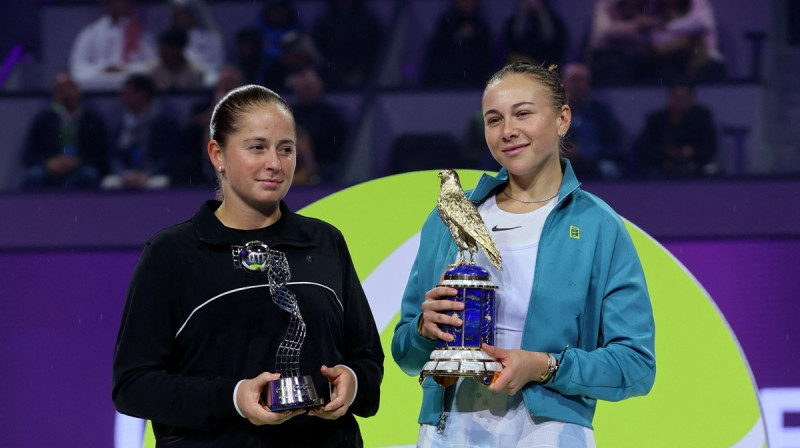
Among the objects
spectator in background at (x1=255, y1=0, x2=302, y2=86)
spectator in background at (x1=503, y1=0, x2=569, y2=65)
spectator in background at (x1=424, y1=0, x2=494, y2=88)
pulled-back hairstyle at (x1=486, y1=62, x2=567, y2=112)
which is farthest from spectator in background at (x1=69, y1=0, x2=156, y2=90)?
pulled-back hairstyle at (x1=486, y1=62, x2=567, y2=112)

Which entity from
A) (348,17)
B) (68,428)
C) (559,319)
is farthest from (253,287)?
(348,17)

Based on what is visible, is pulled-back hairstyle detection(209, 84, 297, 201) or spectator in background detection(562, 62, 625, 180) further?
spectator in background detection(562, 62, 625, 180)

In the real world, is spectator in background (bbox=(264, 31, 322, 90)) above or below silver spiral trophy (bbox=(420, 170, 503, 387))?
above

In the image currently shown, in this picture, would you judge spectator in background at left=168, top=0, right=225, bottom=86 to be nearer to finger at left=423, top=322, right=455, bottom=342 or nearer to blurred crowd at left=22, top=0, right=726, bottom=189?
blurred crowd at left=22, top=0, right=726, bottom=189

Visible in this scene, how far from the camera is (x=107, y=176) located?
17.4 feet

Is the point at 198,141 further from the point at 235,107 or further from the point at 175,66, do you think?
the point at 235,107

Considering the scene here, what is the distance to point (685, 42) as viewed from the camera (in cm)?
573

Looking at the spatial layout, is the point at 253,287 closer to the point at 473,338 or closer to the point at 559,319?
the point at 473,338

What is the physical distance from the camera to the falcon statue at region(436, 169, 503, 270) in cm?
217

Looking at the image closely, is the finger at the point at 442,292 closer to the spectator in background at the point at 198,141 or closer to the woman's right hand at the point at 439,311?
the woman's right hand at the point at 439,311

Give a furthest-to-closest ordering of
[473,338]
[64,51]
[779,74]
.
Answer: [64,51], [779,74], [473,338]

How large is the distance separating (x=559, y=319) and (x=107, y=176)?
12.0 ft

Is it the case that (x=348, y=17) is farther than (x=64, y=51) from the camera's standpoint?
No

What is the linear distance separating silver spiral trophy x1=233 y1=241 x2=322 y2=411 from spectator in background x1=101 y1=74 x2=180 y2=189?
3.01 meters
